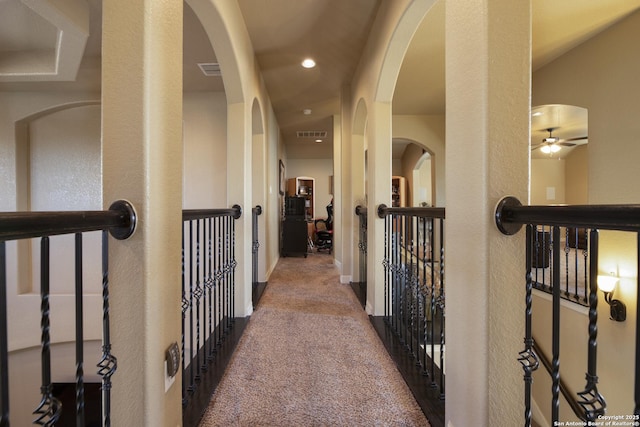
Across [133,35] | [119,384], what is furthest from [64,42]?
[119,384]

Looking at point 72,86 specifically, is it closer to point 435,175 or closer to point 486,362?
point 486,362

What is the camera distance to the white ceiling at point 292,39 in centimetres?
229

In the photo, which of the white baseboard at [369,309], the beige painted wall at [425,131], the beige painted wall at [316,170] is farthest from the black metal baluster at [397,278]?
the beige painted wall at [316,170]

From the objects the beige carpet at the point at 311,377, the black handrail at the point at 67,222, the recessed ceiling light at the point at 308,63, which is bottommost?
the beige carpet at the point at 311,377

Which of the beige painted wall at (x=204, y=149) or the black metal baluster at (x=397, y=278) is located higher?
the beige painted wall at (x=204, y=149)

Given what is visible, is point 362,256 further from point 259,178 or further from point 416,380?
point 416,380

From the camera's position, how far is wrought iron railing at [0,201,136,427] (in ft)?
1.90

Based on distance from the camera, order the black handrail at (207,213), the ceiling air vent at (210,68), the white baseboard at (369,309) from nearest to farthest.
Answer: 1. the black handrail at (207,213)
2. the white baseboard at (369,309)
3. the ceiling air vent at (210,68)

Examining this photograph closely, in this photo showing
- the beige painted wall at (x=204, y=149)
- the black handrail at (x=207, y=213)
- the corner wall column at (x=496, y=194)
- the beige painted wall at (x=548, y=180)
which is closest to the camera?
the corner wall column at (x=496, y=194)

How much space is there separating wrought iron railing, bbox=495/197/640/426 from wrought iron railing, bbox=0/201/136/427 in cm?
119

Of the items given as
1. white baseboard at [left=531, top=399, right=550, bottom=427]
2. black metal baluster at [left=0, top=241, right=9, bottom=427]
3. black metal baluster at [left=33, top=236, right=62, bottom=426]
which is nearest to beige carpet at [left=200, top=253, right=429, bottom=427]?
black metal baluster at [left=33, top=236, right=62, bottom=426]

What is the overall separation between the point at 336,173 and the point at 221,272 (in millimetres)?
3068

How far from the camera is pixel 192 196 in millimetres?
3902

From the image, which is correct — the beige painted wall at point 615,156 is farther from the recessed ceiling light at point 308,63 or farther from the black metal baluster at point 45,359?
the black metal baluster at point 45,359
